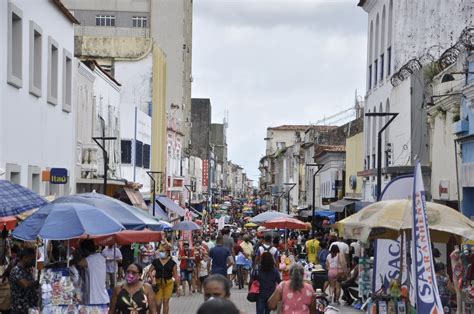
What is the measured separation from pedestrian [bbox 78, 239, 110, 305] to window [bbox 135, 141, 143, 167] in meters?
29.1

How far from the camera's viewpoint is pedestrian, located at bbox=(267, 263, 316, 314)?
10.6 metres

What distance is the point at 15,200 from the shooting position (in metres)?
13.6

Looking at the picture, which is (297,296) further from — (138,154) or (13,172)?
(138,154)

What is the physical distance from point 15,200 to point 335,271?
9496 millimetres

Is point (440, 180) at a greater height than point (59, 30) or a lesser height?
lesser

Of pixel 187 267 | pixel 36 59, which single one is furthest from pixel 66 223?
pixel 187 267

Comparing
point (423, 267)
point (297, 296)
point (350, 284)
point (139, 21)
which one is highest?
point (139, 21)

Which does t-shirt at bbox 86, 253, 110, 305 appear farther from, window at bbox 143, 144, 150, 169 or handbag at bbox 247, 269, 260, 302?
window at bbox 143, 144, 150, 169

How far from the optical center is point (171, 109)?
212 feet

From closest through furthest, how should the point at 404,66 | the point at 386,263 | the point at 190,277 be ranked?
1. the point at 386,263
2. the point at 190,277
3. the point at 404,66

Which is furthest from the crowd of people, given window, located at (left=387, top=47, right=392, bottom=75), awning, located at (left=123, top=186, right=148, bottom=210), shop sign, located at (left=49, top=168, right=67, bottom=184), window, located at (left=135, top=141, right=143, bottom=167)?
window, located at (left=135, top=141, right=143, bottom=167)

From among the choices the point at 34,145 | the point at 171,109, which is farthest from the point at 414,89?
the point at 171,109

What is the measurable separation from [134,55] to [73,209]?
117ft

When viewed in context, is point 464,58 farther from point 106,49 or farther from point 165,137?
point 165,137
